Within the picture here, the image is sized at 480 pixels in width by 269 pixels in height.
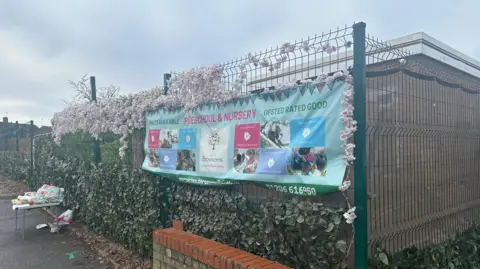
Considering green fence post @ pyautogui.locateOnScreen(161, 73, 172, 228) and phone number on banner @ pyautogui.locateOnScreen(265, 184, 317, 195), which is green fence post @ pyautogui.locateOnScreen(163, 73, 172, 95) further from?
phone number on banner @ pyautogui.locateOnScreen(265, 184, 317, 195)

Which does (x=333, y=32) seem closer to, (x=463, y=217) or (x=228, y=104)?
(x=228, y=104)

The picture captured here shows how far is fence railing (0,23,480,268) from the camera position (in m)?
2.57

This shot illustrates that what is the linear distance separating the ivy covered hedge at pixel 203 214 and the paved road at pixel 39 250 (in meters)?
0.51

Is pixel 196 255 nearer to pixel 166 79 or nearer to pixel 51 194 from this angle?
pixel 166 79

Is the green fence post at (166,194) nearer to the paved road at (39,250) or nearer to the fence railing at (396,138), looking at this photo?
the fence railing at (396,138)

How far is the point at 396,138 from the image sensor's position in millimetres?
3109

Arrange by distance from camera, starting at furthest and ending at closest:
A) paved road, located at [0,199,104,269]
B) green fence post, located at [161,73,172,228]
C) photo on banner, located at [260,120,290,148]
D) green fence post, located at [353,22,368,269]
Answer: paved road, located at [0,199,104,269], green fence post, located at [161,73,172,228], photo on banner, located at [260,120,290,148], green fence post, located at [353,22,368,269]

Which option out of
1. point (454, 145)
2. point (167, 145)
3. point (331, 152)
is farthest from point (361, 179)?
point (167, 145)

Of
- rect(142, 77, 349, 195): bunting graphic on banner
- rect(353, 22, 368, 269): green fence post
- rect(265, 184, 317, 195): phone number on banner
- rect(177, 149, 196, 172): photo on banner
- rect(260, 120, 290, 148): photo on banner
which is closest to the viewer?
rect(353, 22, 368, 269): green fence post

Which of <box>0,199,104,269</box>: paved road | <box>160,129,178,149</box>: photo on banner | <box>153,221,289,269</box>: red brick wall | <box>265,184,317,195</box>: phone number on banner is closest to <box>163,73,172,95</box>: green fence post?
<box>160,129,178,149</box>: photo on banner

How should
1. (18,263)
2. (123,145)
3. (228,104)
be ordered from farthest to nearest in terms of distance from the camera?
(123,145) < (18,263) < (228,104)

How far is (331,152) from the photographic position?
8.73ft

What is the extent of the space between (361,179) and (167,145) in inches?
107

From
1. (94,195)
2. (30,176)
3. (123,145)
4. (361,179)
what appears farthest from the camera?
(30,176)
